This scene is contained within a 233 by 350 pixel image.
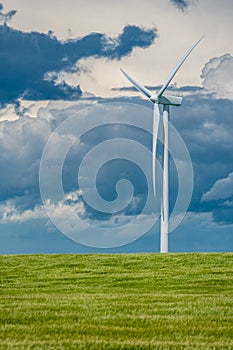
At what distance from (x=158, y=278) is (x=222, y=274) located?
3116 mm

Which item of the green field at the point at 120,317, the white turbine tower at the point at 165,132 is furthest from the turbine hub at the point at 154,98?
the green field at the point at 120,317

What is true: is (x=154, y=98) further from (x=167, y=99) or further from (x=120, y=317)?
(x=120, y=317)

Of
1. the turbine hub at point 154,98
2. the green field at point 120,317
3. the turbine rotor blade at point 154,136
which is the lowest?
the green field at point 120,317

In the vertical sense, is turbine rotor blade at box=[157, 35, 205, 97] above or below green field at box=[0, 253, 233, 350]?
above

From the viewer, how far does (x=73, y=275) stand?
108 feet

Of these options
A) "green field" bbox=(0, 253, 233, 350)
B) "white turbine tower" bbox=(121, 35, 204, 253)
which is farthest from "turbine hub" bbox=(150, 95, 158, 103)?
"green field" bbox=(0, 253, 233, 350)

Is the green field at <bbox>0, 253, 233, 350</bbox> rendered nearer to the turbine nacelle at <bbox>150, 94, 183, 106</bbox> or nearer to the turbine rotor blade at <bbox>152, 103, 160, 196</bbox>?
the turbine rotor blade at <bbox>152, 103, 160, 196</bbox>

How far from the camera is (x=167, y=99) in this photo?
45.9m

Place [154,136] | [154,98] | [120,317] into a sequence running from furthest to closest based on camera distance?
[154,98]
[154,136]
[120,317]

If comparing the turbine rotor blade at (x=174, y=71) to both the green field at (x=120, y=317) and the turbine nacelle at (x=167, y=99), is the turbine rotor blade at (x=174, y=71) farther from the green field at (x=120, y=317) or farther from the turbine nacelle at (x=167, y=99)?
the green field at (x=120, y=317)

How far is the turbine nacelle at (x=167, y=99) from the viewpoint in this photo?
148 feet

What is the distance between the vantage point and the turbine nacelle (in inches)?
1780

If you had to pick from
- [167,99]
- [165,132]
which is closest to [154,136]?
[165,132]

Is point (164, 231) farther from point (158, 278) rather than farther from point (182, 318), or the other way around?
point (182, 318)
